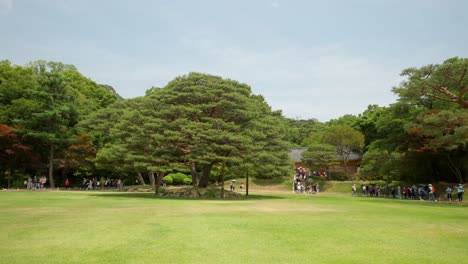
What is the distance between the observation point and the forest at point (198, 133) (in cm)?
2541

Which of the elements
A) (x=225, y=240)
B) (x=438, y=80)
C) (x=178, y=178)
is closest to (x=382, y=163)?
(x=438, y=80)

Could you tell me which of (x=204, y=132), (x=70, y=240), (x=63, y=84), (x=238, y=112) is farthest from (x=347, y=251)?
(x=63, y=84)

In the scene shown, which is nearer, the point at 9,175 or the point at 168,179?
the point at 9,175

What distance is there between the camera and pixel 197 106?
26469 millimetres

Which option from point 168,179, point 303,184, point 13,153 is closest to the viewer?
point 13,153

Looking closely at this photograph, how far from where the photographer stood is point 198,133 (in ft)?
79.7

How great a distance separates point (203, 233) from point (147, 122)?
17.9m

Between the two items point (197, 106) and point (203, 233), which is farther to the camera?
point (197, 106)

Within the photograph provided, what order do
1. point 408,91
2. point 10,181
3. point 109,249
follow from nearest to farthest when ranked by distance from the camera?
point 109,249
point 408,91
point 10,181

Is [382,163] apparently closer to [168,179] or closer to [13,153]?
[168,179]

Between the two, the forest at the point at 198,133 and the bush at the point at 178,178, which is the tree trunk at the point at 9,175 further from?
the bush at the point at 178,178

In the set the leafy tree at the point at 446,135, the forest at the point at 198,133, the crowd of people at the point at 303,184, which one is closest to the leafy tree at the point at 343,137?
the forest at the point at 198,133

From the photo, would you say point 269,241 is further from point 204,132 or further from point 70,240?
point 204,132

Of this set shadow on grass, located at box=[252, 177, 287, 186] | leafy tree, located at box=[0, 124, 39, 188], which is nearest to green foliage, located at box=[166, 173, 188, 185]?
shadow on grass, located at box=[252, 177, 287, 186]
